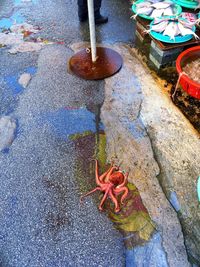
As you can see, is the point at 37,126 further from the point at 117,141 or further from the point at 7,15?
the point at 7,15

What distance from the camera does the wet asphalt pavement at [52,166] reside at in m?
2.32

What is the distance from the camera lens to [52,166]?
2914 millimetres

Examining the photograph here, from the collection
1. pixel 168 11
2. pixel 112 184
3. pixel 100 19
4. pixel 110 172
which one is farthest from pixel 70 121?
pixel 100 19

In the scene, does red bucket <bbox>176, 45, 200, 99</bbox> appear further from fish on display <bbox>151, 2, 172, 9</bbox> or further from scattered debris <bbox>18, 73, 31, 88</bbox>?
scattered debris <bbox>18, 73, 31, 88</bbox>

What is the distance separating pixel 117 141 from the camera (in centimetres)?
309

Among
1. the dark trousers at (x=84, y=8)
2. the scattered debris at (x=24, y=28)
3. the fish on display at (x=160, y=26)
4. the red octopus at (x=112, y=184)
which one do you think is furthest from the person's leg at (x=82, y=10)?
the red octopus at (x=112, y=184)

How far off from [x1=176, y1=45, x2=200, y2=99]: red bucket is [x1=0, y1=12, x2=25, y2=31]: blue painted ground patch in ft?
12.1

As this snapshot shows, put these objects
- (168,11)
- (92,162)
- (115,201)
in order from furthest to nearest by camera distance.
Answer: (168,11)
(92,162)
(115,201)

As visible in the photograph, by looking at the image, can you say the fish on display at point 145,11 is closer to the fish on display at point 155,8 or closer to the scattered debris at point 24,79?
the fish on display at point 155,8

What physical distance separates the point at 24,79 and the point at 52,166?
5.97ft

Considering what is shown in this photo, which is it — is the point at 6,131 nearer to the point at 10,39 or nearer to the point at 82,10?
the point at 10,39

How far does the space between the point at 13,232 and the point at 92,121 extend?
168 cm

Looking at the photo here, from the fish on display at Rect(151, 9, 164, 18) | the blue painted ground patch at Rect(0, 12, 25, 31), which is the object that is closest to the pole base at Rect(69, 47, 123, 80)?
the fish on display at Rect(151, 9, 164, 18)

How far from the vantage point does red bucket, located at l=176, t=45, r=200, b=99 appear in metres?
3.07
